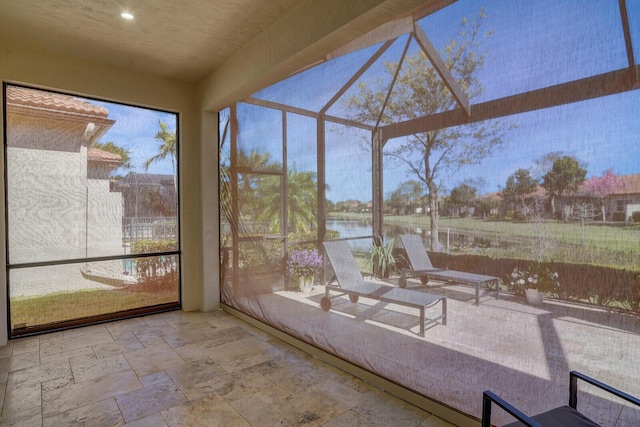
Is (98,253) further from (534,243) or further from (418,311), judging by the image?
(534,243)

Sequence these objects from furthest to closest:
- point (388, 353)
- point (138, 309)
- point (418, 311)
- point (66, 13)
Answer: point (138, 309) < point (66, 13) < point (388, 353) < point (418, 311)

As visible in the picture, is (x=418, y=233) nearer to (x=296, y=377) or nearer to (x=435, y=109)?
(x=435, y=109)

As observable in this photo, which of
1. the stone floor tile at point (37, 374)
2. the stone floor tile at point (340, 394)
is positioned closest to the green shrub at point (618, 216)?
the stone floor tile at point (340, 394)

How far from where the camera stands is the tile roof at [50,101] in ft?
10.7

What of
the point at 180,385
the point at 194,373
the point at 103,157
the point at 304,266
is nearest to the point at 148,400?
the point at 180,385

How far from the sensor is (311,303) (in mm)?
2867

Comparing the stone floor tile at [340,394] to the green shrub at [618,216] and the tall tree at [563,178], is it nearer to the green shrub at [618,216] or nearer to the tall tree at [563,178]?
the tall tree at [563,178]

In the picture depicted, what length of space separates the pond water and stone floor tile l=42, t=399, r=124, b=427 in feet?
6.09

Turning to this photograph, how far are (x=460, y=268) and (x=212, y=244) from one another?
3.23 meters

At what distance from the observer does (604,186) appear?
1.33 metres

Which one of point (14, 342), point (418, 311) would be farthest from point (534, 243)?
point (14, 342)

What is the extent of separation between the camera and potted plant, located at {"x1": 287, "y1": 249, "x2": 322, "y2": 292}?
2.83 m

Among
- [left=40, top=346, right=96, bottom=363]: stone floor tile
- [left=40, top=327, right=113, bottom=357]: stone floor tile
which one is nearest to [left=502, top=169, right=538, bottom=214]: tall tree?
[left=40, top=346, right=96, bottom=363]: stone floor tile

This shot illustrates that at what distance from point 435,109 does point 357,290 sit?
4.48 feet
